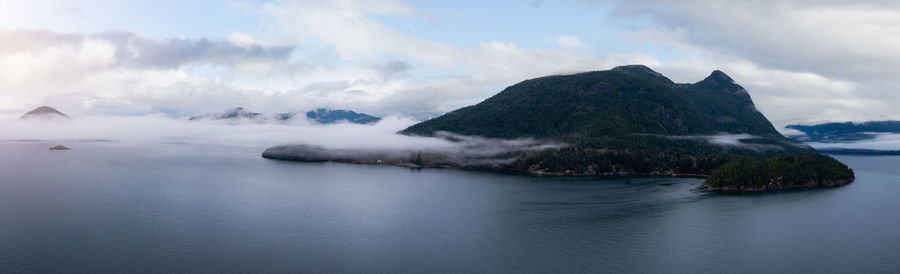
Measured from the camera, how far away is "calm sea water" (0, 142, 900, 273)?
57062 mm

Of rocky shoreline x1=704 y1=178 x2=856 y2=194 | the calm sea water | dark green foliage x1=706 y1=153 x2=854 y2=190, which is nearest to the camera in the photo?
the calm sea water

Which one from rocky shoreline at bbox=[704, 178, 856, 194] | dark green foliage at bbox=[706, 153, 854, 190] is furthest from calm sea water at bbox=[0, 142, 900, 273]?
dark green foliage at bbox=[706, 153, 854, 190]

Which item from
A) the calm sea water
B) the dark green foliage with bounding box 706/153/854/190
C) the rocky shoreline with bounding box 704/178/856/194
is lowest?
the calm sea water

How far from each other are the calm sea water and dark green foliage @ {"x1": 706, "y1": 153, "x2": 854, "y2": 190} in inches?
275

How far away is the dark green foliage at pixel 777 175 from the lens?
4906 inches

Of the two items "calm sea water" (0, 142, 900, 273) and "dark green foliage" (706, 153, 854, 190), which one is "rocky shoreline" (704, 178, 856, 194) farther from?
"calm sea water" (0, 142, 900, 273)

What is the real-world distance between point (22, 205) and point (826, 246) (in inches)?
4542

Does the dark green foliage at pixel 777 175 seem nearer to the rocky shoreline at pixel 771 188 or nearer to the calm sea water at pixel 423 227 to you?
the rocky shoreline at pixel 771 188

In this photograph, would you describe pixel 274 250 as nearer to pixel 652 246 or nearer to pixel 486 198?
pixel 652 246

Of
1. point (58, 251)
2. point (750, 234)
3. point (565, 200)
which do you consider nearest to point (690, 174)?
point (565, 200)

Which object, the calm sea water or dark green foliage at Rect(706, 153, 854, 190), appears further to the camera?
dark green foliage at Rect(706, 153, 854, 190)

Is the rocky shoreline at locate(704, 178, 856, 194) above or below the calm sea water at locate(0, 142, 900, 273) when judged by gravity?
above

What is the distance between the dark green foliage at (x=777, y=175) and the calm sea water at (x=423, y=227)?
697 cm

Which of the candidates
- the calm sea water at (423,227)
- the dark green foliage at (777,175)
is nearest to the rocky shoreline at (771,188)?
the dark green foliage at (777,175)
